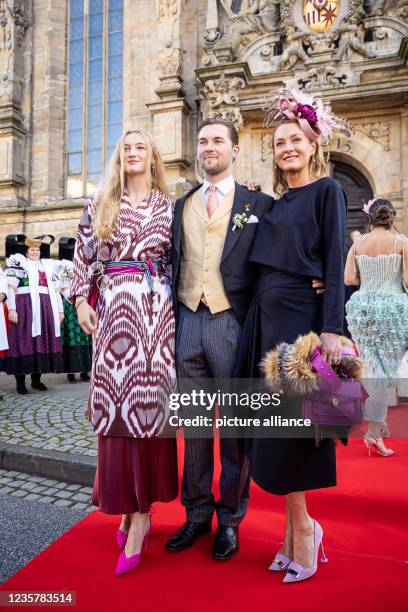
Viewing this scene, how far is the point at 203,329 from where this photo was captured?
2320mm

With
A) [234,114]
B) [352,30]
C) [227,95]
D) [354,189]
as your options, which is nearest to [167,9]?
[227,95]

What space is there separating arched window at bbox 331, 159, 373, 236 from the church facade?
2cm

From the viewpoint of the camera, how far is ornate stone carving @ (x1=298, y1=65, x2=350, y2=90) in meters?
9.45

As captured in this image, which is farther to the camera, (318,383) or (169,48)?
(169,48)

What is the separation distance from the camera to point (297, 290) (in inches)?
82.0

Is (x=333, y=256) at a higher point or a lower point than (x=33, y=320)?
higher

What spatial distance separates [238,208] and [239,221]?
9 centimetres

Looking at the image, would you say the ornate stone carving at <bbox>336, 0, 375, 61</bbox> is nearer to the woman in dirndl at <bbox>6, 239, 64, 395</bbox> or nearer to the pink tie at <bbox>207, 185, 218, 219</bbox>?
the woman in dirndl at <bbox>6, 239, 64, 395</bbox>

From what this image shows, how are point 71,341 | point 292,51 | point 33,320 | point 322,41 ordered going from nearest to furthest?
1. point 33,320
2. point 71,341
3. point 322,41
4. point 292,51

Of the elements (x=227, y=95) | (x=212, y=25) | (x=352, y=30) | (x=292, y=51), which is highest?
(x=212, y=25)

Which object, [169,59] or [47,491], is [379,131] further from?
[47,491]

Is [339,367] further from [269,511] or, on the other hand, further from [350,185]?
[350,185]

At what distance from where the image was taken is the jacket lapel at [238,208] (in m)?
2.31

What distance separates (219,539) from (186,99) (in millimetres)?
10611
